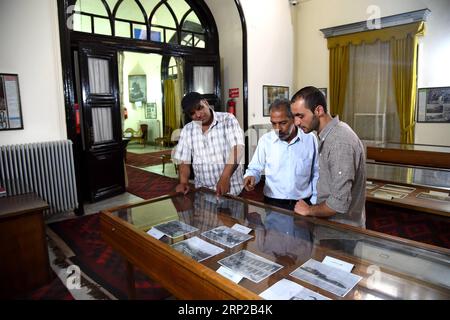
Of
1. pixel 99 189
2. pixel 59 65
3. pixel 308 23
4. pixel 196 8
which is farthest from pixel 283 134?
pixel 308 23

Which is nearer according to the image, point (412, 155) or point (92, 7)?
point (412, 155)

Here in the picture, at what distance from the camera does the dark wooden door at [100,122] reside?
15.6 ft

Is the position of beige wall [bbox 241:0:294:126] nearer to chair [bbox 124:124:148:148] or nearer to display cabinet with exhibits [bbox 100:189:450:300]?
display cabinet with exhibits [bbox 100:189:450:300]

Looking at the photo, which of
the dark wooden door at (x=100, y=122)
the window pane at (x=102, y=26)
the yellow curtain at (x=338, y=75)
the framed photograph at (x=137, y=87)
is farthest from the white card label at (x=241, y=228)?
the framed photograph at (x=137, y=87)

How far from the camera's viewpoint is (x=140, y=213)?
79.9 inches

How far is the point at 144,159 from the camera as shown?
368 inches

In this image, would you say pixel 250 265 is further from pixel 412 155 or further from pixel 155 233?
pixel 412 155

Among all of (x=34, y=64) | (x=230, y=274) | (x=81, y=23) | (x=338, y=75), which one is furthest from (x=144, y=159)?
(x=230, y=274)

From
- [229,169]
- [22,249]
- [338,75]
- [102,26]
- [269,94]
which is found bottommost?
[22,249]

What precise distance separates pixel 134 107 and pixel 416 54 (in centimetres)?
993

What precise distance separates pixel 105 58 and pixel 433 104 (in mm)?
5610

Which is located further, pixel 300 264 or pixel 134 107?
pixel 134 107

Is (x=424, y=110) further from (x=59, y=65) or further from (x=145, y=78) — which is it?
(x=145, y=78)

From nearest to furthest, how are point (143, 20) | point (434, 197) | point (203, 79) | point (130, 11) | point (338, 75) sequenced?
point (434, 197)
point (130, 11)
point (143, 20)
point (203, 79)
point (338, 75)
